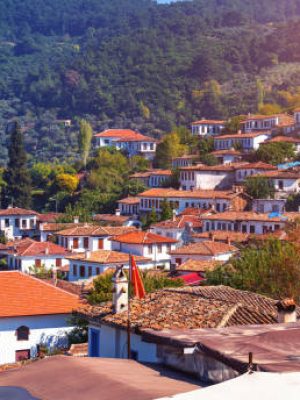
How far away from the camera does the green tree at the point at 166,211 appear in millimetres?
63031

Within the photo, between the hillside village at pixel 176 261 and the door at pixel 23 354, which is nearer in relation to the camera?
the hillside village at pixel 176 261

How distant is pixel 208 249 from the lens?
157 feet

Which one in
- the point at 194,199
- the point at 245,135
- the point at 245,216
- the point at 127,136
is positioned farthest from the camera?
the point at 127,136

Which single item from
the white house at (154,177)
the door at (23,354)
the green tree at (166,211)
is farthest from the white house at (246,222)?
the door at (23,354)

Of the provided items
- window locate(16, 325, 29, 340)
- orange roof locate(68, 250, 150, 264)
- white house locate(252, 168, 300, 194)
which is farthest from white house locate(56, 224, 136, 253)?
window locate(16, 325, 29, 340)

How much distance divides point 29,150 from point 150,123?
21527mm

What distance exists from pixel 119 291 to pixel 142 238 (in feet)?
126

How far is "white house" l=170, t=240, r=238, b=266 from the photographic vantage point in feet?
155

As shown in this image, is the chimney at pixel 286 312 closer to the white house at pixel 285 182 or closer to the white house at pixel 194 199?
the white house at pixel 194 199

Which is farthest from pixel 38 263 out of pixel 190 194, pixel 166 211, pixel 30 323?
pixel 30 323

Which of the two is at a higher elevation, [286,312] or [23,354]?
[286,312]

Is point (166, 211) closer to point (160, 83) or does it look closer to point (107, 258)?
point (107, 258)

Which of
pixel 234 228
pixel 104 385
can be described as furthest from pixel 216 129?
pixel 104 385

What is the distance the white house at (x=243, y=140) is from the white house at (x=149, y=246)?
2304 centimetres
